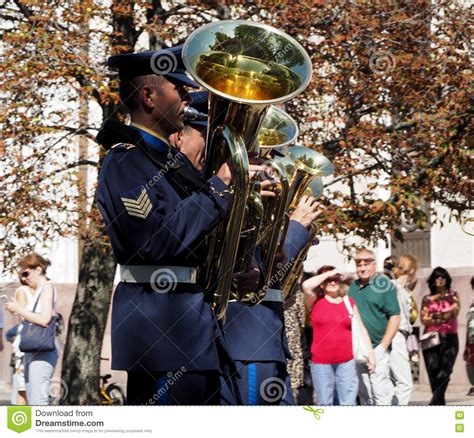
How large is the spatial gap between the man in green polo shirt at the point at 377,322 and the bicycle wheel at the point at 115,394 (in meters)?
3.94

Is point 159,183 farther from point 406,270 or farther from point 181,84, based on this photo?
point 406,270

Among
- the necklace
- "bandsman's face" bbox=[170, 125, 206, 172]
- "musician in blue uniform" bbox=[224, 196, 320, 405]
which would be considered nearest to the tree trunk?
the necklace

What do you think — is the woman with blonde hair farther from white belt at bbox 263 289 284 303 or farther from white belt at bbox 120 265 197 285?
white belt at bbox 120 265 197 285

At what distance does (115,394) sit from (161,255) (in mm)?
10082

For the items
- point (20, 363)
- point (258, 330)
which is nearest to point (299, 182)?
point (258, 330)

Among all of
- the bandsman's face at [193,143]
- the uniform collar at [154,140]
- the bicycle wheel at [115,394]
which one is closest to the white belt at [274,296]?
the bandsman's face at [193,143]

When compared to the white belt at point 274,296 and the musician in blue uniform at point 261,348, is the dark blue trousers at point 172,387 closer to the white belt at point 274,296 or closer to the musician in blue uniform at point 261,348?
the musician in blue uniform at point 261,348

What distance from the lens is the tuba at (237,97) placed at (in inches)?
178

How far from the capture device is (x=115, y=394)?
557 inches

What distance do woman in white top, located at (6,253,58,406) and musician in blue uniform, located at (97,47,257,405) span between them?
17.2 ft

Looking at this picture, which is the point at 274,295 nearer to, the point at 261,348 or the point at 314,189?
the point at 261,348

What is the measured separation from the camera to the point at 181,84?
4.61m

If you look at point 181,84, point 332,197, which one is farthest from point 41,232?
point 181,84
